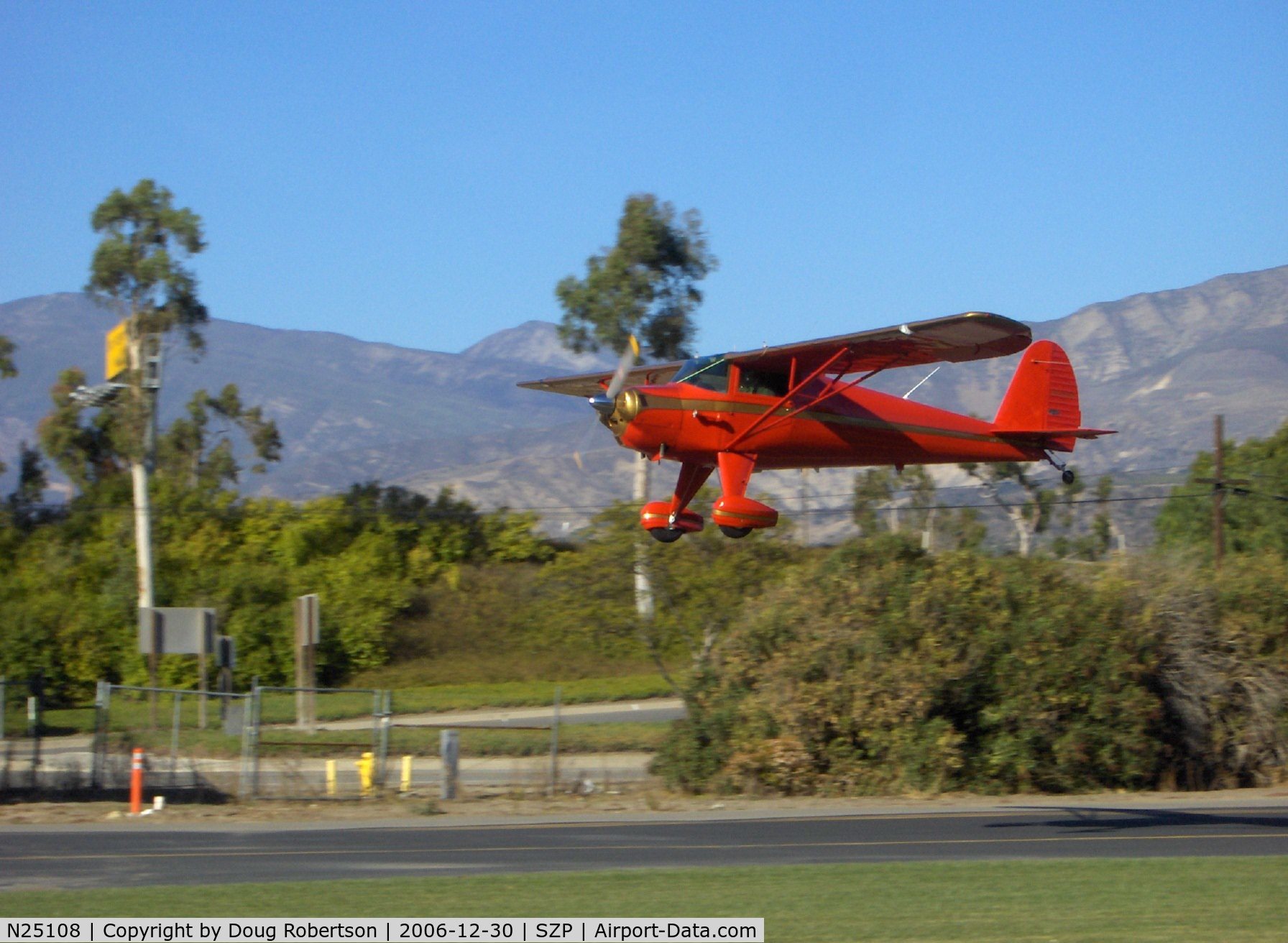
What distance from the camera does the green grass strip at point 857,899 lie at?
12.2m

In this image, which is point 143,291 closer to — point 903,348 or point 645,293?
point 645,293

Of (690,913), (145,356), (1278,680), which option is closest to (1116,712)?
(1278,680)

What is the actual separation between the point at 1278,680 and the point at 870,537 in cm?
956

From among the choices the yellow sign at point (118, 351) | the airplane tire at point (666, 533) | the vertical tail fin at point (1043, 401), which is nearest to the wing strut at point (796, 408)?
the airplane tire at point (666, 533)

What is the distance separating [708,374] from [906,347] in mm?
2203

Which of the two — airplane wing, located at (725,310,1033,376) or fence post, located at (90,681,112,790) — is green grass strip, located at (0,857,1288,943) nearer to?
airplane wing, located at (725,310,1033,376)

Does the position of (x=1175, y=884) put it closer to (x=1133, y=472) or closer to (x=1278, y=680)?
(x=1278, y=680)

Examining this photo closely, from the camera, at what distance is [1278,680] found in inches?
1180

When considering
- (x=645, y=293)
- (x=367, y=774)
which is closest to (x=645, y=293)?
(x=645, y=293)

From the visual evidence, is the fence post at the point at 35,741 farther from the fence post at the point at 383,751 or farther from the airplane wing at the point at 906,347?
the airplane wing at the point at 906,347

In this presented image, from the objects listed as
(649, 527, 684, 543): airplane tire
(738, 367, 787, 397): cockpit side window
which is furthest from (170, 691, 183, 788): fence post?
(738, 367, 787, 397): cockpit side window

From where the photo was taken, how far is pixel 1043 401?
669 inches

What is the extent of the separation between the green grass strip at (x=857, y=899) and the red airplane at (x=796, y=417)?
12.8 ft

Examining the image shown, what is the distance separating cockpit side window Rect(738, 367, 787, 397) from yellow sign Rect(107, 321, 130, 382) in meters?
39.4
